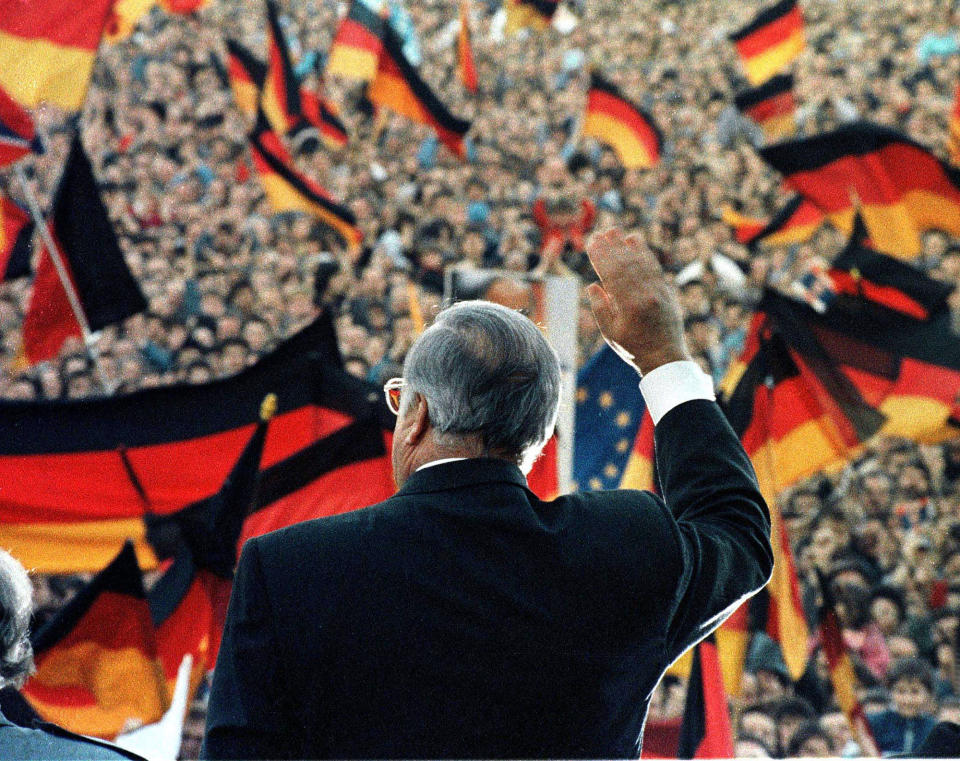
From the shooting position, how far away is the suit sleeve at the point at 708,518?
1362mm

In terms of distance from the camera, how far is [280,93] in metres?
9.30

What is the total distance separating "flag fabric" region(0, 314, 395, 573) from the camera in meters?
4.43

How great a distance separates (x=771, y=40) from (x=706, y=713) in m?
7.90

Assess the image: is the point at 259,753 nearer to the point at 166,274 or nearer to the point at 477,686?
the point at 477,686

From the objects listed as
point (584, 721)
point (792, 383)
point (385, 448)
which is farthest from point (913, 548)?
point (584, 721)

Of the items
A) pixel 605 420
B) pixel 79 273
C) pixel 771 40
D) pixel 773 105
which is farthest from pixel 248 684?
pixel 771 40

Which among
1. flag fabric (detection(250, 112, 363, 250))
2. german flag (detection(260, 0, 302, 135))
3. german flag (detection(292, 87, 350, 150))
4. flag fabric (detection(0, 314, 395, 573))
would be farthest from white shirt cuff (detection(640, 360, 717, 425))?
german flag (detection(292, 87, 350, 150))

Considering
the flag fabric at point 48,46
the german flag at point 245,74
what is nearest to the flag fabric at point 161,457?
the flag fabric at point 48,46

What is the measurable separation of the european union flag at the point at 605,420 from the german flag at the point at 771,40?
5.72m

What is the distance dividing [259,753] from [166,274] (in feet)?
23.1

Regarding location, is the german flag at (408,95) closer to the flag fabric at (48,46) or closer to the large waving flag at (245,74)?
the large waving flag at (245,74)

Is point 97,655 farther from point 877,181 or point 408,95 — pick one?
point 408,95

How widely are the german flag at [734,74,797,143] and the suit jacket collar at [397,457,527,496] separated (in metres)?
8.84

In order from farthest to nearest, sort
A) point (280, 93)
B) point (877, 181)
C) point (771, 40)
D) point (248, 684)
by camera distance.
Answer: point (771, 40), point (280, 93), point (877, 181), point (248, 684)
